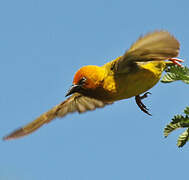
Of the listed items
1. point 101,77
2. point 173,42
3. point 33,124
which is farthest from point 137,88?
point 33,124

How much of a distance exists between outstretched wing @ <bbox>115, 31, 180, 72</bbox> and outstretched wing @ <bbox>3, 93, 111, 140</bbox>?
111 cm

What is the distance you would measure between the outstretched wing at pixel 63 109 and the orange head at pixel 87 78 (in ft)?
1.36

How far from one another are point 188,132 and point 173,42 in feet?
3.65

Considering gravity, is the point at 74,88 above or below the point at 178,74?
above

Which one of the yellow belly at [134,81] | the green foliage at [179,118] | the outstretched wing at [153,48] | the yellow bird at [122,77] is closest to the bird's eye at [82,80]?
the yellow bird at [122,77]

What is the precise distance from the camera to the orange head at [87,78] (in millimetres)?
5352

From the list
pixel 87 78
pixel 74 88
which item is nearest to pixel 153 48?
pixel 87 78

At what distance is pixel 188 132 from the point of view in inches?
160

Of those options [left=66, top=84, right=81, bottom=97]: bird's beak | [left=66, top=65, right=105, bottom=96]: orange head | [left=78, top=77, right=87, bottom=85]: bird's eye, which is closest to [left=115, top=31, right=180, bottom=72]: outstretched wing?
[left=66, top=65, right=105, bottom=96]: orange head

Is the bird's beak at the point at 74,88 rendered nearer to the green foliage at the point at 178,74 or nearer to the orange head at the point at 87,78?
the orange head at the point at 87,78

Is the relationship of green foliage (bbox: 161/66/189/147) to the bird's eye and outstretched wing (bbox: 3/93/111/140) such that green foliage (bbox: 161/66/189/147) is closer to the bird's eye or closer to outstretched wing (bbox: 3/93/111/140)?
the bird's eye

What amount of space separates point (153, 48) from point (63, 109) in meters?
2.16

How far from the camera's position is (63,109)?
6.11m

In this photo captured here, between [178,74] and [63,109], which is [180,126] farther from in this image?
[63,109]
